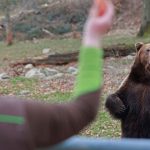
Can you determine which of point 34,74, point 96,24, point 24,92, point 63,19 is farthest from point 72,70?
point 63,19

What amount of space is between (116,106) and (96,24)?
471 centimetres

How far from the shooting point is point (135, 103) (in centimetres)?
653

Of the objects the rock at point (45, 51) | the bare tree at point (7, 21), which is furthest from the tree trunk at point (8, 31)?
the rock at point (45, 51)

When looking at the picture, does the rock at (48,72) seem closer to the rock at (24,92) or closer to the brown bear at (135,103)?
the rock at (24,92)

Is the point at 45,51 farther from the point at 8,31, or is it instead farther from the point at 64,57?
the point at 8,31

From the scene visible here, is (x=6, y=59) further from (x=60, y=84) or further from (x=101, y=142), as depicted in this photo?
(x=101, y=142)

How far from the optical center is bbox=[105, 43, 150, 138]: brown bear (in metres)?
6.48

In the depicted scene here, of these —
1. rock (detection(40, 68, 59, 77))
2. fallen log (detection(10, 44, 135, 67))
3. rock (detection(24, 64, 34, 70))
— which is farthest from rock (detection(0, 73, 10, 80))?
fallen log (detection(10, 44, 135, 67))

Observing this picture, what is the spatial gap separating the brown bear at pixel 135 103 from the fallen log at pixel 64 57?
14.7 m

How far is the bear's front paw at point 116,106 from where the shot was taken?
648 centimetres

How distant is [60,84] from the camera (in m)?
17.3

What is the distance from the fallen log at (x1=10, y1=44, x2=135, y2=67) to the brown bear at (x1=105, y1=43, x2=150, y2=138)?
14.7 m

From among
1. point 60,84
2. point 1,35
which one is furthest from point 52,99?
point 1,35

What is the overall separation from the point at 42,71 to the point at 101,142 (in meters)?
17.3
